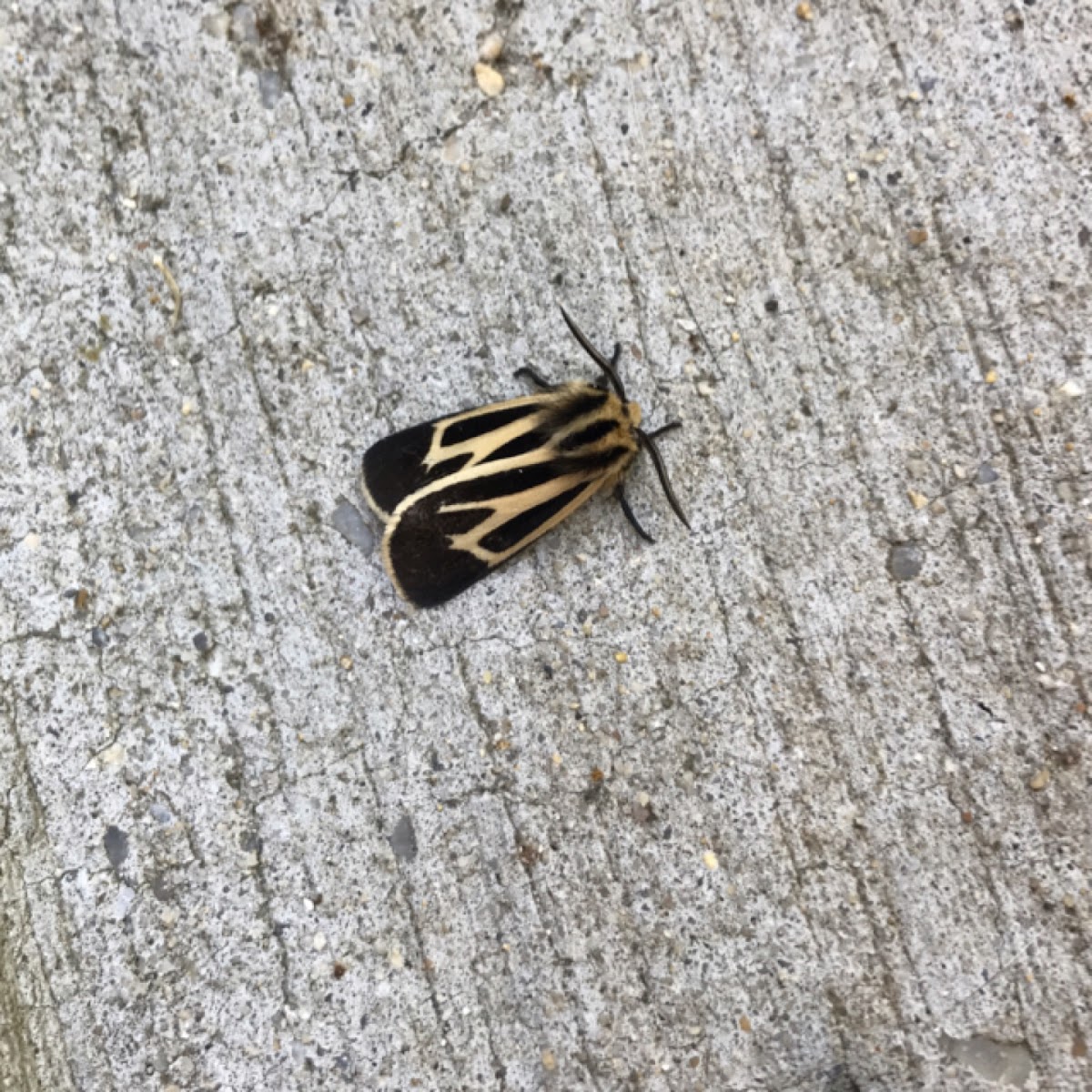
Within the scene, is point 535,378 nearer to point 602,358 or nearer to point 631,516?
point 602,358

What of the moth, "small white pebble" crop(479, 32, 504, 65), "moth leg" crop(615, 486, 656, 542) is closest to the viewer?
the moth

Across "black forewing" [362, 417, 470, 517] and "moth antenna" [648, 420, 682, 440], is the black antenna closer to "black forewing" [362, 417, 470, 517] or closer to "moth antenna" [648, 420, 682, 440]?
"moth antenna" [648, 420, 682, 440]

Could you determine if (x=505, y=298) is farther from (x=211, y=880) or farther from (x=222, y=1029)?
(x=222, y=1029)

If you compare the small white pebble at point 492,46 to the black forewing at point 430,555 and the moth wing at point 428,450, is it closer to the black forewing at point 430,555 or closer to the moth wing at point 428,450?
the moth wing at point 428,450

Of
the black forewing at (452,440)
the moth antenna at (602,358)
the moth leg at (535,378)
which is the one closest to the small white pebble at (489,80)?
the moth antenna at (602,358)

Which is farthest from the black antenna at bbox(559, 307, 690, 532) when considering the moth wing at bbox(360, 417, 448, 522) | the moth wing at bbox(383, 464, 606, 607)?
the moth wing at bbox(360, 417, 448, 522)

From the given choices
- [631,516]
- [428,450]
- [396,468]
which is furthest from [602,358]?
[396,468]
